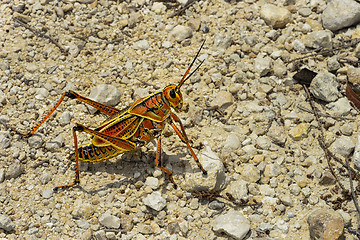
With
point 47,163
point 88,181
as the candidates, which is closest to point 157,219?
point 88,181

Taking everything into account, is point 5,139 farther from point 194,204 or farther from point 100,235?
point 194,204

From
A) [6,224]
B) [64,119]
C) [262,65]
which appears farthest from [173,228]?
[262,65]

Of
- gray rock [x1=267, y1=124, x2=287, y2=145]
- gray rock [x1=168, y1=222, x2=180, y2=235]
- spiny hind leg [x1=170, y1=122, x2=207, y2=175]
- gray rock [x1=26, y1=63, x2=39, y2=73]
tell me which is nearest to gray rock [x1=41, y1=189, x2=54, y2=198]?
gray rock [x1=168, y1=222, x2=180, y2=235]

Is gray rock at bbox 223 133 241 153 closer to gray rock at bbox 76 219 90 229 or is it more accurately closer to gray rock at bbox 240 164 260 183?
gray rock at bbox 240 164 260 183

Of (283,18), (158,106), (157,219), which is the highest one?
(283,18)

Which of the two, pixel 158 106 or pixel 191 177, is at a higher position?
pixel 158 106

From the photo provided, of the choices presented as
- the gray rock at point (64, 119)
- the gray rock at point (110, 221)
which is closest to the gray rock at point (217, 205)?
the gray rock at point (110, 221)

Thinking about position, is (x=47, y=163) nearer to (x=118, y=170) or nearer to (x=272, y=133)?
(x=118, y=170)
